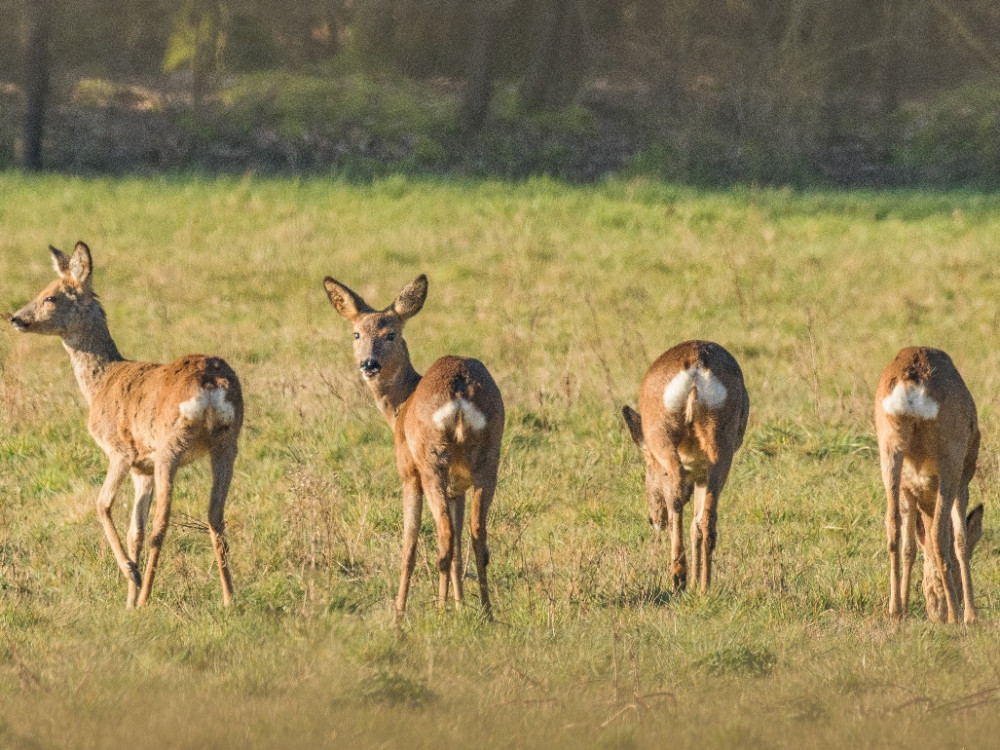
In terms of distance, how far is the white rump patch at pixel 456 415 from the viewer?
7.12 metres

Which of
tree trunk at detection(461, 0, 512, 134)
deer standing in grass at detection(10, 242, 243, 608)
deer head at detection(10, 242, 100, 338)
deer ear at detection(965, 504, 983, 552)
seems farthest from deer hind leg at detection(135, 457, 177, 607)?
tree trunk at detection(461, 0, 512, 134)

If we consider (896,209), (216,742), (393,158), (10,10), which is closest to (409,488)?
(216,742)

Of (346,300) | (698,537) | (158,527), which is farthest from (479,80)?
(158,527)

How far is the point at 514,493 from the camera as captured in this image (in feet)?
31.7

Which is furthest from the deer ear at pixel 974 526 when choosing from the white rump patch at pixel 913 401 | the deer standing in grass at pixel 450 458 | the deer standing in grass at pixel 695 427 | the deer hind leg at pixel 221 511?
the deer hind leg at pixel 221 511

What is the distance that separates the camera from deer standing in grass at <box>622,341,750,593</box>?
7.75 m

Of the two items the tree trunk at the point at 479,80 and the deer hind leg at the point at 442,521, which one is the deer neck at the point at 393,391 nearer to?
the deer hind leg at the point at 442,521

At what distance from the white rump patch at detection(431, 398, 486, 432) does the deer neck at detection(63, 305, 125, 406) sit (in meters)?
2.75

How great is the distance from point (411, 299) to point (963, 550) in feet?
11.0

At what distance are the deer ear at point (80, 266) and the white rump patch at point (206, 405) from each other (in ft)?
6.53

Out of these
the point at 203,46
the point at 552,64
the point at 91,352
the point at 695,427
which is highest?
the point at 203,46

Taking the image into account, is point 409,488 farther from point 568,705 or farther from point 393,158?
point 393,158

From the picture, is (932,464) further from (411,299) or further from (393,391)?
(411,299)

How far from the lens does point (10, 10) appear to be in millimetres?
31812
